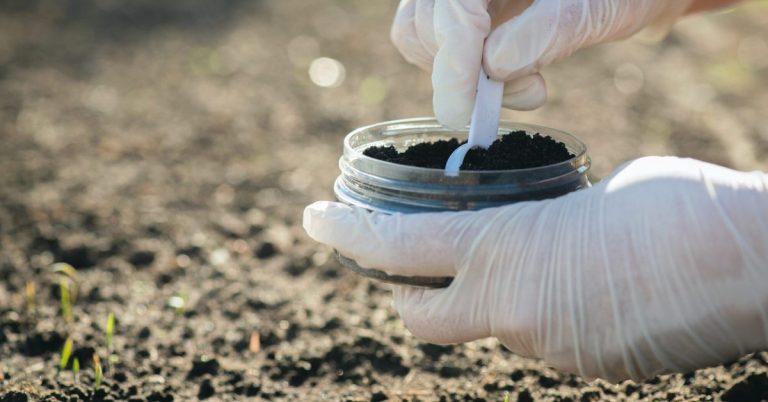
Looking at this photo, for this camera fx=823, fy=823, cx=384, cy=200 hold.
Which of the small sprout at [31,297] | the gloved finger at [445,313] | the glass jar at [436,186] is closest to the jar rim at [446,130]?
the glass jar at [436,186]

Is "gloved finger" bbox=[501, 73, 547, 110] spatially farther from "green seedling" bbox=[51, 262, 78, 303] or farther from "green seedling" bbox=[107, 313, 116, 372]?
"green seedling" bbox=[51, 262, 78, 303]

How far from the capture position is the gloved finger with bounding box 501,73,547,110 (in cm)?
211

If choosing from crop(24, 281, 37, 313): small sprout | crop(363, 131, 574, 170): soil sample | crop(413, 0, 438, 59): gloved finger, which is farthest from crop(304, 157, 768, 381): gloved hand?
crop(24, 281, 37, 313): small sprout

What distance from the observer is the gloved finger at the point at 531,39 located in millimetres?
1990

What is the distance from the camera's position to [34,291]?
9.04 ft

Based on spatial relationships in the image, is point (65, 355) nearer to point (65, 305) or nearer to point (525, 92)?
point (65, 305)

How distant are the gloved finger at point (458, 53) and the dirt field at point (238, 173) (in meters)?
0.77

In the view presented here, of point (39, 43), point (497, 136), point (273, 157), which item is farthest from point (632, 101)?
point (39, 43)

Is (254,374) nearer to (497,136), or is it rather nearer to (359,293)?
(359,293)

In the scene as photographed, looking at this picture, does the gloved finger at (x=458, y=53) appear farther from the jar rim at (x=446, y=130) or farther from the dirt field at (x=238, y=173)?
the dirt field at (x=238, y=173)

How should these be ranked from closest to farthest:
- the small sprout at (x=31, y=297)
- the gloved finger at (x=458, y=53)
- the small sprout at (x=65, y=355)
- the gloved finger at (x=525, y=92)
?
1. the gloved finger at (x=458, y=53)
2. the gloved finger at (x=525, y=92)
3. the small sprout at (x=65, y=355)
4. the small sprout at (x=31, y=297)

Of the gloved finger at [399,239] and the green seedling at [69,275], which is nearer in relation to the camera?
the gloved finger at [399,239]

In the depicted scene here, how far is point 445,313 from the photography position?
6.04ft

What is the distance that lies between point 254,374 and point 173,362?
0.24 metres
